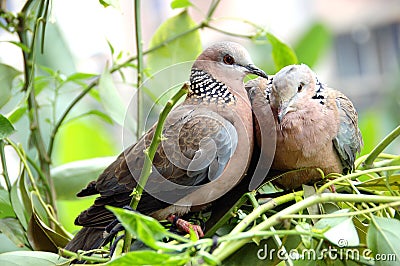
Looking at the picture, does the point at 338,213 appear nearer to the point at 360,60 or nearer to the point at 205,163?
the point at 205,163

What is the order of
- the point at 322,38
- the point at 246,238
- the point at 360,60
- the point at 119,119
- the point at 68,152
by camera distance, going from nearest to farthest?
the point at 246,238, the point at 119,119, the point at 68,152, the point at 322,38, the point at 360,60

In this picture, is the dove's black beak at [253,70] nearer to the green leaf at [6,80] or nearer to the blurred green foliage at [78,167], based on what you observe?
the blurred green foliage at [78,167]

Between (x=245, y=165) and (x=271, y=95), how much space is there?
0.25 ft

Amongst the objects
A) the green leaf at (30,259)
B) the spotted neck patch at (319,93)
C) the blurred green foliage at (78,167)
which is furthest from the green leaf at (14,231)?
the spotted neck patch at (319,93)

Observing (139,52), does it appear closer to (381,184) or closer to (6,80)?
(6,80)

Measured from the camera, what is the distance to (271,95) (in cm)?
57

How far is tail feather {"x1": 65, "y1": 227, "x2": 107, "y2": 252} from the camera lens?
1.89 ft

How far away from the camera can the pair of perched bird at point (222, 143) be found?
21.7 inches

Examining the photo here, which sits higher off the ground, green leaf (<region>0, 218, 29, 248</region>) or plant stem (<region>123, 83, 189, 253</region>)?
plant stem (<region>123, 83, 189, 253</region>)

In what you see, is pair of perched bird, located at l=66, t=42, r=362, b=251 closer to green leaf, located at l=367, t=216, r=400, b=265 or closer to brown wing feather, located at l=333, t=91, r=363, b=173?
brown wing feather, located at l=333, t=91, r=363, b=173

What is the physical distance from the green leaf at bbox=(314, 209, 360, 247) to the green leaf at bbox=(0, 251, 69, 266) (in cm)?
20

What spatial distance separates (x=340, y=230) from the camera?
40cm

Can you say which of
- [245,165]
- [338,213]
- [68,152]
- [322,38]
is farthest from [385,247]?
[322,38]

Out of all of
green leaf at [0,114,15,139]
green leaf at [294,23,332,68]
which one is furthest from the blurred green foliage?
green leaf at [294,23,332,68]
